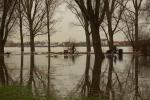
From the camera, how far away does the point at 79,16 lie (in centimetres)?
5606

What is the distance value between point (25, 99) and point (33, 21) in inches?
1771

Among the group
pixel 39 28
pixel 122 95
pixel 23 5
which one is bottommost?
pixel 122 95

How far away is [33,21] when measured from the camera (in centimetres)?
5238

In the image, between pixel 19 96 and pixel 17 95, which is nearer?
pixel 19 96

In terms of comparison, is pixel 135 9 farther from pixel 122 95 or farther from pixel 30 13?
pixel 122 95

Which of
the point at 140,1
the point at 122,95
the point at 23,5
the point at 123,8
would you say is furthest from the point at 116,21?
the point at 122,95

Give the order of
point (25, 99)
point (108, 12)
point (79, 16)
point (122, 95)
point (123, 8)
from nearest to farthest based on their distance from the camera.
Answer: point (25, 99) < point (122, 95) < point (108, 12) < point (123, 8) < point (79, 16)

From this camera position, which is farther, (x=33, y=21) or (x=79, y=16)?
(x=79, y=16)

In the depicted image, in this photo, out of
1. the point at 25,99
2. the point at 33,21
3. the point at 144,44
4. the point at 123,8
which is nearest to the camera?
the point at 25,99

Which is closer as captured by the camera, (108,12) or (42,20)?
(108,12)

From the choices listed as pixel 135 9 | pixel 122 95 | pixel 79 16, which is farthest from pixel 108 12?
pixel 122 95

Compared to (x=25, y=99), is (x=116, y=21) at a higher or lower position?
higher

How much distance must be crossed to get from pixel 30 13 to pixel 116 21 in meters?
13.1

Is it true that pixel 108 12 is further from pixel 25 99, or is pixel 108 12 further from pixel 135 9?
pixel 25 99
